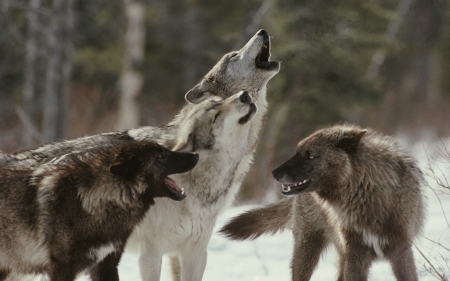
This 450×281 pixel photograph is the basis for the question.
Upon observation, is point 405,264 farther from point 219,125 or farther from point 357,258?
point 219,125

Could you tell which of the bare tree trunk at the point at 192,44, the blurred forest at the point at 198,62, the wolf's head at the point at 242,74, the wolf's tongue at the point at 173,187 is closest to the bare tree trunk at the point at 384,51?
the blurred forest at the point at 198,62

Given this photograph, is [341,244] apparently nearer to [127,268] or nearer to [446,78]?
[127,268]

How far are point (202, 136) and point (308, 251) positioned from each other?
4.77 feet

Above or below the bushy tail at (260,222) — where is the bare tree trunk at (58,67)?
above

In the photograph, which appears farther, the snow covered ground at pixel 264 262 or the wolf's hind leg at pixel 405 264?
the snow covered ground at pixel 264 262

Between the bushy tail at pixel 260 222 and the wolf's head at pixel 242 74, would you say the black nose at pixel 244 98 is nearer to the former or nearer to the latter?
the wolf's head at pixel 242 74

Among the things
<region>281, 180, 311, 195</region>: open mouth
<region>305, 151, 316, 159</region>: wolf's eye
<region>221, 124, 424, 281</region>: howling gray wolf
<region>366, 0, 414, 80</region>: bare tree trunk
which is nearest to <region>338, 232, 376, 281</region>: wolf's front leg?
<region>221, 124, 424, 281</region>: howling gray wolf

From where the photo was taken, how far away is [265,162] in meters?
A: 13.7

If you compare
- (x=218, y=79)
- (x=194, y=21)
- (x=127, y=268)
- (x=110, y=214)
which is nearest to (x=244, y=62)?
(x=218, y=79)

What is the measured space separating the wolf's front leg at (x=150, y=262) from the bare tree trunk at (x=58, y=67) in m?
8.46

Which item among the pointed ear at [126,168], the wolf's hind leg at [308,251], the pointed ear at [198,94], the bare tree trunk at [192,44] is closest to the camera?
the pointed ear at [126,168]

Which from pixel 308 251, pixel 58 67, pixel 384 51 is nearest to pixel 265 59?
pixel 308 251

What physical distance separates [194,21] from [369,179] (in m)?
→ 19.7

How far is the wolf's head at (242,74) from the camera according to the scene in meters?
6.41
